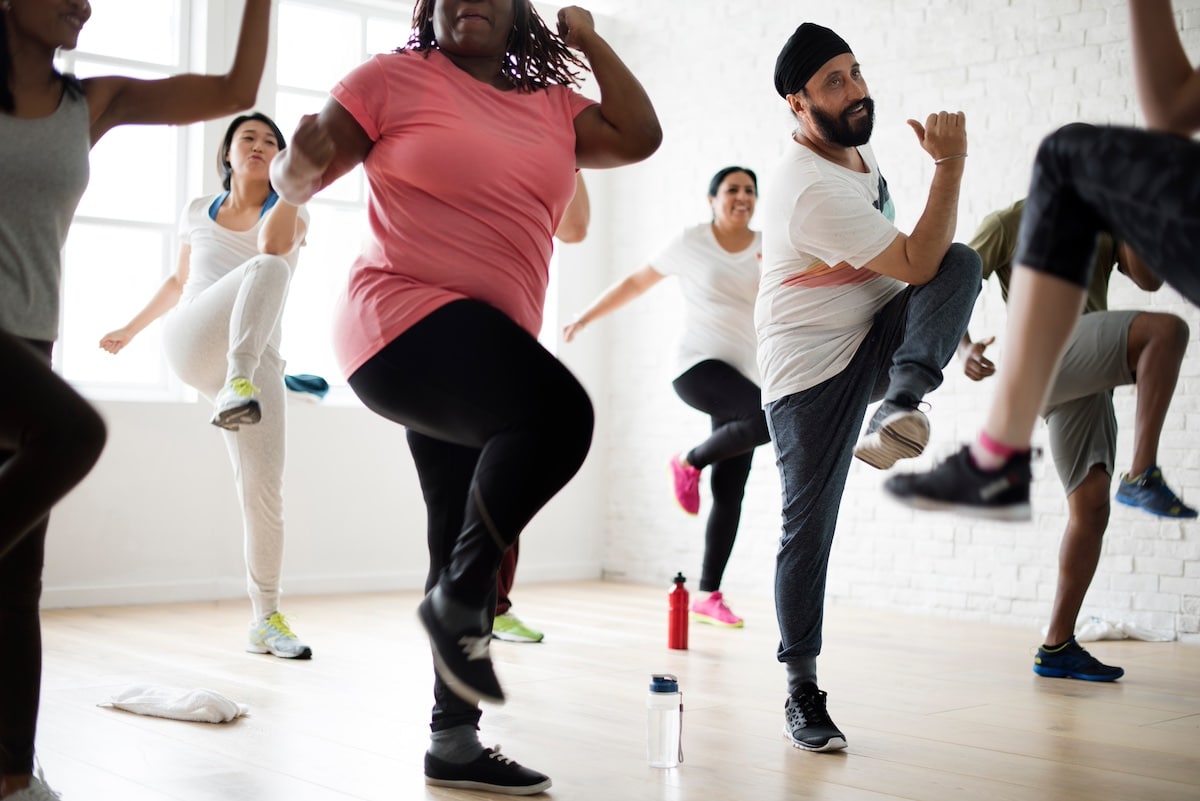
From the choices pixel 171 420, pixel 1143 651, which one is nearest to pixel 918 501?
pixel 1143 651

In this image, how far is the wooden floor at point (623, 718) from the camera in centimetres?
252

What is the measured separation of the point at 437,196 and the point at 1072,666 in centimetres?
281

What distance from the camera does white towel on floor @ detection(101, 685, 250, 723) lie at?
307 cm

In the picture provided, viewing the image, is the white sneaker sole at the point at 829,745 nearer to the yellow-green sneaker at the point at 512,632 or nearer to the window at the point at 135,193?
the yellow-green sneaker at the point at 512,632

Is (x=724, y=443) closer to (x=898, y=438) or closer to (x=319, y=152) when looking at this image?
(x=898, y=438)

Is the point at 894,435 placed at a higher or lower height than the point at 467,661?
higher

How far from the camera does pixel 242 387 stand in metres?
3.67

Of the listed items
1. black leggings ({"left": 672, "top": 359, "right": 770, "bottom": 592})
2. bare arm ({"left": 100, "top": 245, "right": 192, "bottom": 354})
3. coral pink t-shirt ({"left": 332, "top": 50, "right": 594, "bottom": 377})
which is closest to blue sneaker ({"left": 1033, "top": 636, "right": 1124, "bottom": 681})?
black leggings ({"left": 672, "top": 359, "right": 770, "bottom": 592})

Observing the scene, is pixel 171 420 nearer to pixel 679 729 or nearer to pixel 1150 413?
pixel 679 729

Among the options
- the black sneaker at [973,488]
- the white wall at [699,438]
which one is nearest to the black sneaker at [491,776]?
the black sneaker at [973,488]

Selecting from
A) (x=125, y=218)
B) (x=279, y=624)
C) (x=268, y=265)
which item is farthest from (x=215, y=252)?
(x=125, y=218)

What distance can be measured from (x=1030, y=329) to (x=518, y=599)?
15.5ft

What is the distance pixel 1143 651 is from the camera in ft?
15.5

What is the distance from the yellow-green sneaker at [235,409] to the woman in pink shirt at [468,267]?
124 cm
